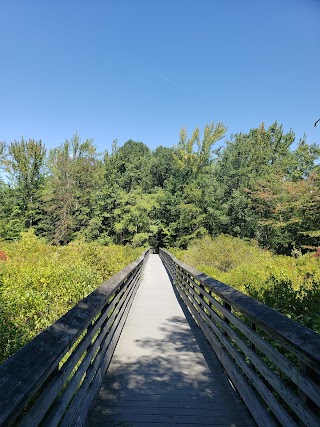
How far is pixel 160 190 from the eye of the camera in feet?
153

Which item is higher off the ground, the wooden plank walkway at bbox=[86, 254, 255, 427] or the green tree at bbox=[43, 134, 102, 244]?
the green tree at bbox=[43, 134, 102, 244]

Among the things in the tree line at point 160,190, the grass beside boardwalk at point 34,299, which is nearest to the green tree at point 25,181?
the tree line at point 160,190

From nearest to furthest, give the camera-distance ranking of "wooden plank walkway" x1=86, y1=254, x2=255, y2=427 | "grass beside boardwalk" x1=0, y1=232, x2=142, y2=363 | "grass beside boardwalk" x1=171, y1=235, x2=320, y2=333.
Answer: "wooden plank walkway" x1=86, y1=254, x2=255, y2=427 → "grass beside boardwalk" x1=0, y1=232, x2=142, y2=363 → "grass beside boardwalk" x1=171, y1=235, x2=320, y2=333

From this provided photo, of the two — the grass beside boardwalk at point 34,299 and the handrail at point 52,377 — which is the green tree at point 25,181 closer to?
the grass beside boardwalk at point 34,299

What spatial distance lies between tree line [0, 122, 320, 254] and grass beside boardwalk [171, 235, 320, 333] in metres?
17.0

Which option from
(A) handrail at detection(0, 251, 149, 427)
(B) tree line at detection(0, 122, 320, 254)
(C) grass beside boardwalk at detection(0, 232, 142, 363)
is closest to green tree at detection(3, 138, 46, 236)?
(B) tree line at detection(0, 122, 320, 254)

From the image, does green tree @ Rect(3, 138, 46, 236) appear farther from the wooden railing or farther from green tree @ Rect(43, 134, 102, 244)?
the wooden railing

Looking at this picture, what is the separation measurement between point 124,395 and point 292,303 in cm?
425

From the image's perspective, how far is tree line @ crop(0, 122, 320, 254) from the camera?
1435 inches

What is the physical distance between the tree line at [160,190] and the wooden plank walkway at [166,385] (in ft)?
95.3

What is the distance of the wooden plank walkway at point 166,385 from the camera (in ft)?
9.78

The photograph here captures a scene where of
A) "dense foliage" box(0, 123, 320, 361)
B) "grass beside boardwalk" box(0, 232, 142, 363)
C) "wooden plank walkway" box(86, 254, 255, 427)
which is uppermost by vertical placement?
"dense foliage" box(0, 123, 320, 361)

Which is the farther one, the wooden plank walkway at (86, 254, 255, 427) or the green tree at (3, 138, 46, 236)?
the green tree at (3, 138, 46, 236)

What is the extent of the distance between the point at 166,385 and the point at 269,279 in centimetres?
672
